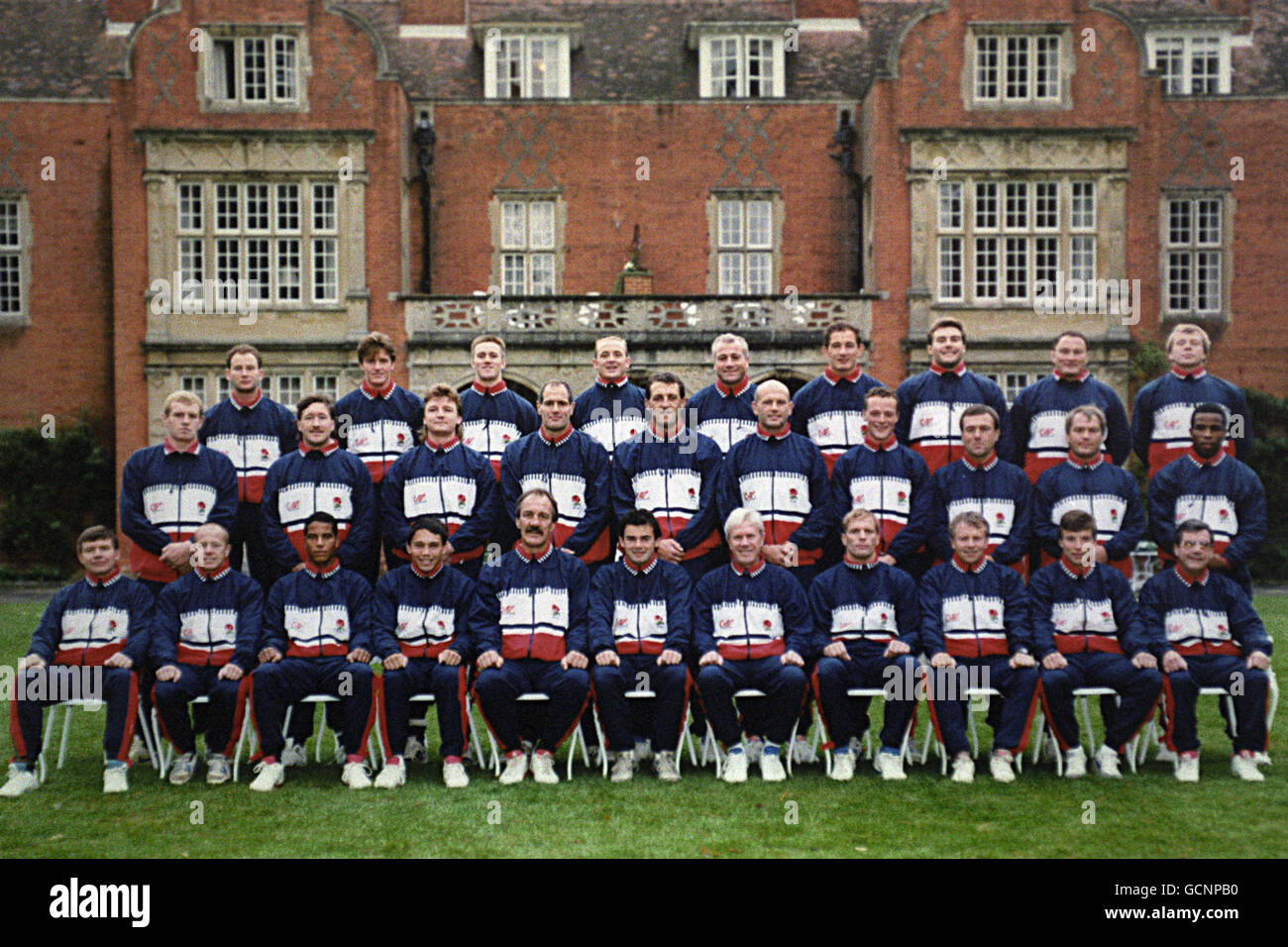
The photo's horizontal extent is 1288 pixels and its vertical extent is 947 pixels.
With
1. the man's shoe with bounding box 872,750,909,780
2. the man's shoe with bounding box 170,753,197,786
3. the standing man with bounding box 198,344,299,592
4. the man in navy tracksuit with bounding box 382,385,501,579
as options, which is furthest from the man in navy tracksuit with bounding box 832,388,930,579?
the man's shoe with bounding box 170,753,197,786

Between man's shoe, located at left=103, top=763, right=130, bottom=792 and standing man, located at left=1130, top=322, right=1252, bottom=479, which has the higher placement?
standing man, located at left=1130, top=322, right=1252, bottom=479

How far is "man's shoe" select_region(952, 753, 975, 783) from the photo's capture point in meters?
A: 7.94

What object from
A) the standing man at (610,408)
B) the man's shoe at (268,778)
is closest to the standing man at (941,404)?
the standing man at (610,408)

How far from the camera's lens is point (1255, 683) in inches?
322

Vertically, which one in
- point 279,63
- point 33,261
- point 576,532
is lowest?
point 576,532

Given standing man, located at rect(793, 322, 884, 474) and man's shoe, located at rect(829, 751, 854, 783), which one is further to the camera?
standing man, located at rect(793, 322, 884, 474)

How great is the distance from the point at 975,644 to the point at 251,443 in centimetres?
558

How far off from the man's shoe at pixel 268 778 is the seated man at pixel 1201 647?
5675 mm

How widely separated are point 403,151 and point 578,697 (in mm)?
19300

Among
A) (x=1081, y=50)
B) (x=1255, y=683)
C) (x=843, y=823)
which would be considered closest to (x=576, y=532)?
(x=843, y=823)

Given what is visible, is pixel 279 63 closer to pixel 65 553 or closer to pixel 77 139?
pixel 77 139

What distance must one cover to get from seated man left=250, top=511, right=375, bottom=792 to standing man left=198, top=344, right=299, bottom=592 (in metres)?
1.21

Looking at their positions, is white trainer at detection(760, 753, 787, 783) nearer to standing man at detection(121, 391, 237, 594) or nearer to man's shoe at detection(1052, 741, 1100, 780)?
man's shoe at detection(1052, 741, 1100, 780)
